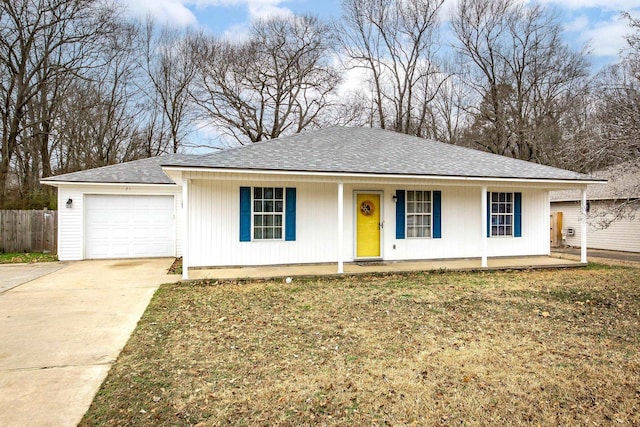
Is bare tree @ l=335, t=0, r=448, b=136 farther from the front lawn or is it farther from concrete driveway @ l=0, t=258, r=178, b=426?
concrete driveway @ l=0, t=258, r=178, b=426

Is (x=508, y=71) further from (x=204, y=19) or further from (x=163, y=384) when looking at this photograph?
(x=163, y=384)

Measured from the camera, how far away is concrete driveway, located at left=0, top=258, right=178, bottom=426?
318cm

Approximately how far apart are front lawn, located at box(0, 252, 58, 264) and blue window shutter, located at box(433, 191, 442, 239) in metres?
11.5

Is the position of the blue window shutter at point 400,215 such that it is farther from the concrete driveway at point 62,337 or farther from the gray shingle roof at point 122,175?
the gray shingle roof at point 122,175

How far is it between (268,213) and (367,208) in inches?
106

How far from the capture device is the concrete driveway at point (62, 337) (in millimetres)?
3178

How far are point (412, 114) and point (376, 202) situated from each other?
663 inches

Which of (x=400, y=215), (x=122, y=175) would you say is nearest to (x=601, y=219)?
(x=400, y=215)

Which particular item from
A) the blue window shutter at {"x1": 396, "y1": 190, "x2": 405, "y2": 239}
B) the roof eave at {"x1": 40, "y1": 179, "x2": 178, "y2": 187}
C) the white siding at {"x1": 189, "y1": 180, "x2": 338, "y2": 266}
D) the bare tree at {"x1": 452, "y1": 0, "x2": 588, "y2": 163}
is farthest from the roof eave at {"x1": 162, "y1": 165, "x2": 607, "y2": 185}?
the bare tree at {"x1": 452, "y1": 0, "x2": 588, "y2": 163}

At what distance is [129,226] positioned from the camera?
12297mm

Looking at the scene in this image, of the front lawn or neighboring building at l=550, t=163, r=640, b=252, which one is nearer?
the front lawn

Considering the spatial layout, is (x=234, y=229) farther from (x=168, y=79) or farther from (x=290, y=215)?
(x=168, y=79)

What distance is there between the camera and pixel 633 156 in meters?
7.11

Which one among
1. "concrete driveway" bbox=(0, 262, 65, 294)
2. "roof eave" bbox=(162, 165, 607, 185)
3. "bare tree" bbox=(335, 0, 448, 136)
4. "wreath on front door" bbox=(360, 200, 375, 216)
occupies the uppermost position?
"bare tree" bbox=(335, 0, 448, 136)
